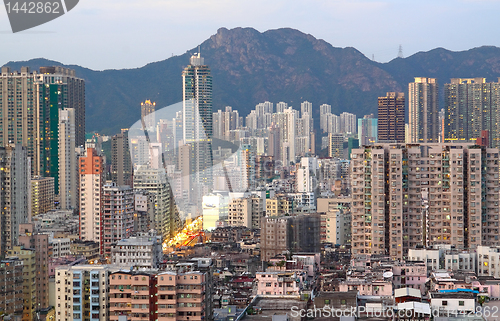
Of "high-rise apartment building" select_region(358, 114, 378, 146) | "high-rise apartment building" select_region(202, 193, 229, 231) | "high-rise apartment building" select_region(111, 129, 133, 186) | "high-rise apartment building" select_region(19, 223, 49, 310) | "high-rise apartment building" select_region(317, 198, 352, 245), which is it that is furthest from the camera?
"high-rise apartment building" select_region(358, 114, 378, 146)

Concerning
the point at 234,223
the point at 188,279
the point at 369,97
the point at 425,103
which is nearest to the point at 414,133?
the point at 425,103

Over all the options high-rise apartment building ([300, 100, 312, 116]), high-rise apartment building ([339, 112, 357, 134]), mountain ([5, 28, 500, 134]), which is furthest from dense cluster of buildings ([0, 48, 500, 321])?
mountain ([5, 28, 500, 134])

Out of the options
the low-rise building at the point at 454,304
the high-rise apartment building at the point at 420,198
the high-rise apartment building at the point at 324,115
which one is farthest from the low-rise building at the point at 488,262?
the high-rise apartment building at the point at 324,115

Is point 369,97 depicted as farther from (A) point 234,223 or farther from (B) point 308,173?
(A) point 234,223

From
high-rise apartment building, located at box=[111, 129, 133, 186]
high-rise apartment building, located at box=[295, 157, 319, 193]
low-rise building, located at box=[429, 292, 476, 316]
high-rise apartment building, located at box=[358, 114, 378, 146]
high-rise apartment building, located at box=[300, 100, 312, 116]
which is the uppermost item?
high-rise apartment building, located at box=[300, 100, 312, 116]

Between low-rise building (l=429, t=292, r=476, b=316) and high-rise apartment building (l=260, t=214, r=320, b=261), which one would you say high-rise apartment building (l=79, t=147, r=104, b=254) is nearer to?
high-rise apartment building (l=260, t=214, r=320, b=261)

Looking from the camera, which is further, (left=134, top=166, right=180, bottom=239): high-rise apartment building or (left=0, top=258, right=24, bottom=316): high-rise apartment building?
(left=134, top=166, right=180, bottom=239): high-rise apartment building
